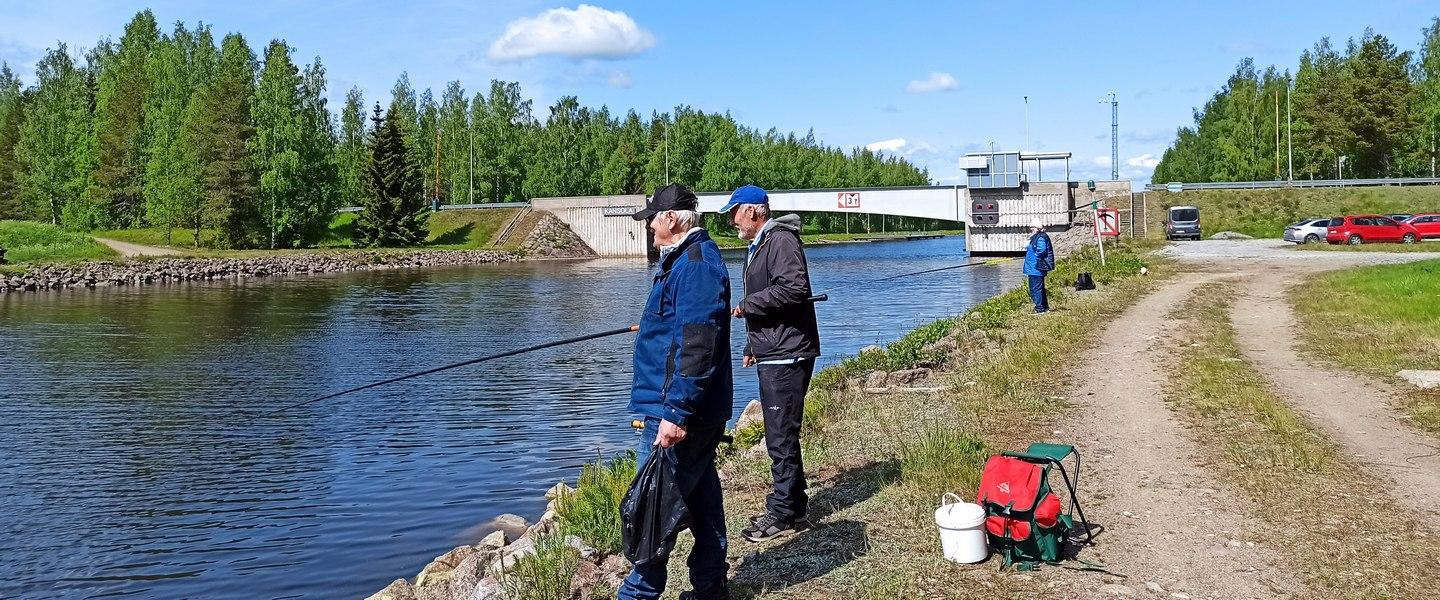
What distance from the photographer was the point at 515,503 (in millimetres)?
10766

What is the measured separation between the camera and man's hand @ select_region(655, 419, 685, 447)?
5.20 m

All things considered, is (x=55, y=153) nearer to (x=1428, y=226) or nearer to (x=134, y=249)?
(x=134, y=249)

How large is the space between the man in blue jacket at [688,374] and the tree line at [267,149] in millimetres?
65734

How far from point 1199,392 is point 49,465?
12.4 metres

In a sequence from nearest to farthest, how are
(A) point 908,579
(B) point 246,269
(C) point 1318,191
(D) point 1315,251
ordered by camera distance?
(A) point 908,579 < (D) point 1315,251 < (B) point 246,269 < (C) point 1318,191

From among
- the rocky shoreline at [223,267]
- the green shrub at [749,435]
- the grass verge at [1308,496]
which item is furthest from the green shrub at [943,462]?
the rocky shoreline at [223,267]

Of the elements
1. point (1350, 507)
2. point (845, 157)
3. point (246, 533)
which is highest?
point (845, 157)

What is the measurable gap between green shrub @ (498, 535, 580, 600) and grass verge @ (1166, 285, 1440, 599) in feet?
12.9

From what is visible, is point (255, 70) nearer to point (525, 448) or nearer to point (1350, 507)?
point (525, 448)

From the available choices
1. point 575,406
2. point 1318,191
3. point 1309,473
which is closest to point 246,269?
point 575,406

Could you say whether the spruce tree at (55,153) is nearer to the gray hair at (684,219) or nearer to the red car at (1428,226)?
the red car at (1428,226)

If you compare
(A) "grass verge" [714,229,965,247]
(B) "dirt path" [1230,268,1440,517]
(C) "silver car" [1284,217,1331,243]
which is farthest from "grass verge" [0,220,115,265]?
(C) "silver car" [1284,217,1331,243]

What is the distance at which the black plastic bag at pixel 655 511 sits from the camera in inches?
209

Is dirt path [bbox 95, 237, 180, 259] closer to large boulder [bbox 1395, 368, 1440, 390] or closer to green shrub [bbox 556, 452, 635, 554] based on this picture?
green shrub [bbox 556, 452, 635, 554]
